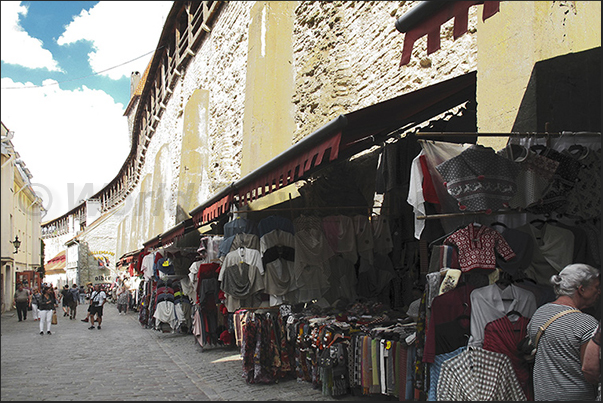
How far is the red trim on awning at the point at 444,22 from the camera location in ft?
10.6

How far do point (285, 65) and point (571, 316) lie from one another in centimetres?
1007

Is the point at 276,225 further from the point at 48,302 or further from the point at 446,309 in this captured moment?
the point at 48,302

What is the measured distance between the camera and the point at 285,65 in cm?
1225

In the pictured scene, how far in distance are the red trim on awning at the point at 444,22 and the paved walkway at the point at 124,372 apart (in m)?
3.56

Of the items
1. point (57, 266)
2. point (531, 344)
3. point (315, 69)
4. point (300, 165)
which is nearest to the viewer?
point (531, 344)

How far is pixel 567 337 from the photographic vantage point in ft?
10.2

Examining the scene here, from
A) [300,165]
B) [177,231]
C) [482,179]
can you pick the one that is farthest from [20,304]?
[482,179]

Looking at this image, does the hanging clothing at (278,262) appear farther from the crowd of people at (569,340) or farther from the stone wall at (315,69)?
the crowd of people at (569,340)

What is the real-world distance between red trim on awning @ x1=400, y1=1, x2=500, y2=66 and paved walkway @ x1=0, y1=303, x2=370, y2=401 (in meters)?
3.56

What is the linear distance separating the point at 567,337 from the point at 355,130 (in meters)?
2.61

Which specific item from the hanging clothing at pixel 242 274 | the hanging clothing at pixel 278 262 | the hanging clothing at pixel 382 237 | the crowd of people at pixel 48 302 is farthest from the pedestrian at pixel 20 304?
the hanging clothing at pixel 382 237

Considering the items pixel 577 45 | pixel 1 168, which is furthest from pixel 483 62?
pixel 1 168

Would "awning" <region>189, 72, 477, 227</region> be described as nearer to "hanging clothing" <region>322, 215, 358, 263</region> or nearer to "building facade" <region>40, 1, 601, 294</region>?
"building facade" <region>40, 1, 601, 294</region>

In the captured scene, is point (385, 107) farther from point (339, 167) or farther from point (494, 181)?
point (339, 167)
